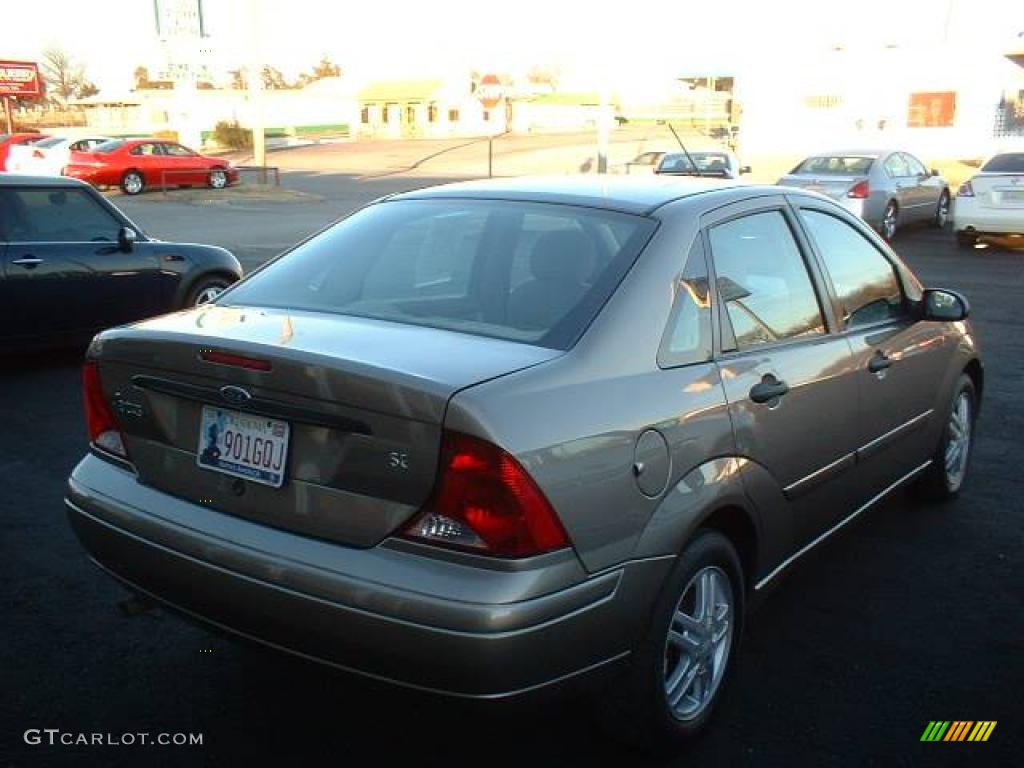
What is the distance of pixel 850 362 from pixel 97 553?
2660 mm

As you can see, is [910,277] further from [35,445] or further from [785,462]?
[35,445]

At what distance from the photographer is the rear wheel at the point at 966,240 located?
16.2m

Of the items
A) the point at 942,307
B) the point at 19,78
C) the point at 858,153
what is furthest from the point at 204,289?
the point at 19,78

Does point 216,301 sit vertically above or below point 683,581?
above

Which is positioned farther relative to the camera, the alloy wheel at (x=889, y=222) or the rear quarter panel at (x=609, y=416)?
the alloy wheel at (x=889, y=222)

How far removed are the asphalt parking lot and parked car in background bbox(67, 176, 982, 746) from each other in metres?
0.24

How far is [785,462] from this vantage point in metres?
3.35

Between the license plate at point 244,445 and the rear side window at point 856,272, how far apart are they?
7.37 feet

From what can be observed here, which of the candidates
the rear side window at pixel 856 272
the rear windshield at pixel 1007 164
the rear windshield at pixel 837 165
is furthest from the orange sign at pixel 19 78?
the rear side window at pixel 856 272

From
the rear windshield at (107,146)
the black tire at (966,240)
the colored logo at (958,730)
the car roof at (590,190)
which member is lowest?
the black tire at (966,240)

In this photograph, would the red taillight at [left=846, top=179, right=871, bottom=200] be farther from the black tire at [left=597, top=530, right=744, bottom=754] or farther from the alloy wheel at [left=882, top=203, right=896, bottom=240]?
the black tire at [left=597, top=530, right=744, bottom=754]

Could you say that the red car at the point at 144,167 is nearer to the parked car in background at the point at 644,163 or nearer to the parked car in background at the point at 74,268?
the parked car in background at the point at 644,163

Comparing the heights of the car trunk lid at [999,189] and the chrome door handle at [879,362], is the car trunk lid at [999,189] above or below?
below

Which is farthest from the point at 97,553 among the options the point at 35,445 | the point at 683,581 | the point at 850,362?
the point at 35,445
